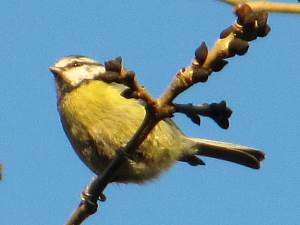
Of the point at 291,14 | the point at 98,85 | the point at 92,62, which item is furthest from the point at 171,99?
the point at 92,62

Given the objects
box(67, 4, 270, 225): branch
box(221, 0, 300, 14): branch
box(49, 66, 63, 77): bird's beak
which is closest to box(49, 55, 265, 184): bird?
box(49, 66, 63, 77): bird's beak

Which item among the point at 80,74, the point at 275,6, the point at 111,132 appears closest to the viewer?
the point at 275,6

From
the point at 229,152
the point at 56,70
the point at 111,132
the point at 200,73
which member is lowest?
the point at 200,73

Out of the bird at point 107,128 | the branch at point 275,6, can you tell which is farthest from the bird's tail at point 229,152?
the branch at point 275,6

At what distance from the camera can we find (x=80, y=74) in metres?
4.82

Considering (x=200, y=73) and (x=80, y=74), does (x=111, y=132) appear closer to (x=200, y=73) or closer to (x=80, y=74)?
(x=80, y=74)

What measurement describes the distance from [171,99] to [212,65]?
0.65ft

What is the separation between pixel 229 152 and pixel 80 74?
1.51 m

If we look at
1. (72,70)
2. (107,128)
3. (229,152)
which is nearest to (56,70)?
(72,70)

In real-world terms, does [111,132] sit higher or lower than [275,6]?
higher

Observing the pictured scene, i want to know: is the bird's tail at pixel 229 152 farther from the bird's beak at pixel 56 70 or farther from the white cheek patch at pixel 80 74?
the bird's beak at pixel 56 70

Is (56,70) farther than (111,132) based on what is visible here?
Yes

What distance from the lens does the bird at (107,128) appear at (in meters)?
4.09

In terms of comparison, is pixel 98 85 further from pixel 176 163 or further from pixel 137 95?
pixel 137 95
